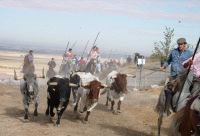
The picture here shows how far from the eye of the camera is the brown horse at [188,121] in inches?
310

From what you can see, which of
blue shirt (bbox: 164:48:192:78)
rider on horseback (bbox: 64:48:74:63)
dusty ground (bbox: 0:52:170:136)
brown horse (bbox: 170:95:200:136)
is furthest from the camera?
rider on horseback (bbox: 64:48:74:63)

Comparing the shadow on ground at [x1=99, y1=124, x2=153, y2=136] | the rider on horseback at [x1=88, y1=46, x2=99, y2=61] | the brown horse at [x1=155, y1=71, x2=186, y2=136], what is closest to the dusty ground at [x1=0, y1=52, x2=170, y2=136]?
the shadow on ground at [x1=99, y1=124, x2=153, y2=136]

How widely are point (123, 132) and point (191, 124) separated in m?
5.94

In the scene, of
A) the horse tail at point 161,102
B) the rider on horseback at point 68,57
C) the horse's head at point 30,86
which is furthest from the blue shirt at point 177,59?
the rider on horseback at point 68,57

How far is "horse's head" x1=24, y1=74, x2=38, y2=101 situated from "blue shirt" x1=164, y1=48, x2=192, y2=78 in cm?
501

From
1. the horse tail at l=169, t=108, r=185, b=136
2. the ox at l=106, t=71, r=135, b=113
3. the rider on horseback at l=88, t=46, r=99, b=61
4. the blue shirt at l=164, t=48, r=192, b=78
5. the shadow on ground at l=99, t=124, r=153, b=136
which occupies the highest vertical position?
the blue shirt at l=164, t=48, r=192, b=78

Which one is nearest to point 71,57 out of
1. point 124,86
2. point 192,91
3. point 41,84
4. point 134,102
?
point 41,84

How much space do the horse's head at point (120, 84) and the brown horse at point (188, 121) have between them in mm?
9445

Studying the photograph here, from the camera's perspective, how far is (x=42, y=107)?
17.7 meters

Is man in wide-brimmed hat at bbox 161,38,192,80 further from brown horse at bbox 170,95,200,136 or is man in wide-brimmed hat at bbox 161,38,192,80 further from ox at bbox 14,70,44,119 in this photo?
ox at bbox 14,70,44,119

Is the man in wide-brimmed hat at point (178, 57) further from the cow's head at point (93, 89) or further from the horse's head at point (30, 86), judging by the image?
the horse's head at point (30, 86)

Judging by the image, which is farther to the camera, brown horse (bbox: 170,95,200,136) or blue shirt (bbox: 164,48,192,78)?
blue shirt (bbox: 164,48,192,78)

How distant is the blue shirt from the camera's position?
11.7 m

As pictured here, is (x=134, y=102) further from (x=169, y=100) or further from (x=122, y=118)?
(x=169, y=100)
